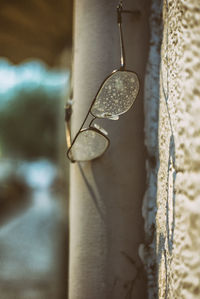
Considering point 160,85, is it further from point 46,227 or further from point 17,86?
point 17,86

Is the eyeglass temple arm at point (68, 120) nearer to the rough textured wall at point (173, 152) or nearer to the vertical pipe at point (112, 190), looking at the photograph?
the vertical pipe at point (112, 190)

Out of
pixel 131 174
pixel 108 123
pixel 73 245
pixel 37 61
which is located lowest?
pixel 73 245

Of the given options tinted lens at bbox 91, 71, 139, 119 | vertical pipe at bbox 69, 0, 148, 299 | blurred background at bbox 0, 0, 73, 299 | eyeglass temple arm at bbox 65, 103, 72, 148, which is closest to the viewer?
tinted lens at bbox 91, 71, 139, 119

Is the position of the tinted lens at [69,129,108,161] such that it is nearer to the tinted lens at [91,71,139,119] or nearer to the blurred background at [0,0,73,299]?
the tinted lens at [91,71,139,119]

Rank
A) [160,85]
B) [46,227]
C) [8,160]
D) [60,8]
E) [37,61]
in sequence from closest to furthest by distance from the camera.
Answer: [160,85], [60,8], [37,61], [46,227], [8,160]

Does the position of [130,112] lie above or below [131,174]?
above

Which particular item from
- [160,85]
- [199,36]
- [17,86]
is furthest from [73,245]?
[17,86]

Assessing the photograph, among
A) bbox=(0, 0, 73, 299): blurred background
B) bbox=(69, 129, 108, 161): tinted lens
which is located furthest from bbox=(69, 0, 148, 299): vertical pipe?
bbox=(0, 0, 73, 299): blurred background
